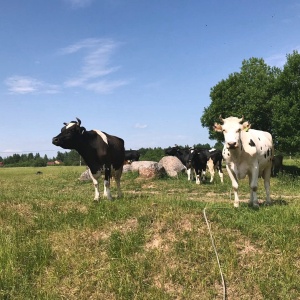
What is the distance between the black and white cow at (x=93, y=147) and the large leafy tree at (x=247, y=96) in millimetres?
21433

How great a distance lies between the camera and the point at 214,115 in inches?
1375

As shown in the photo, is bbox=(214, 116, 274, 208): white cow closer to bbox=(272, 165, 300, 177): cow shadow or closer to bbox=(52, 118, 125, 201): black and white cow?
bbox=(52, 118, 125, 201): black and white cow

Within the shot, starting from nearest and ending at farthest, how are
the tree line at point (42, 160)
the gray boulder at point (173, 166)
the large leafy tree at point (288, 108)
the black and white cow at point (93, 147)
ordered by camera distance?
the black and white cow at point (93, 147), the gray boulder at point (173, 166), the large leafy tree at point (288, 108), the tree line at point (42, 160)

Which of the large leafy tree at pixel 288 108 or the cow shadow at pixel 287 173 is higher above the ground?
the large leafy tree at pixel 288 108

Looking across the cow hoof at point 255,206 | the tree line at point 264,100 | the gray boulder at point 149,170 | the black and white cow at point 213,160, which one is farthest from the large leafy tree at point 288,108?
the cow hoof at point 255,206

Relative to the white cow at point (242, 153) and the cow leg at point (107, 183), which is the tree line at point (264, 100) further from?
the cow leg at point (107, 183)

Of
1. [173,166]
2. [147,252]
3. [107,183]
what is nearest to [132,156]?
[173,166]

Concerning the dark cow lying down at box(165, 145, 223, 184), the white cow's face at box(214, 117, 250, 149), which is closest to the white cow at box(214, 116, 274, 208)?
the white cow's face at box(214, 117, 250, 149)

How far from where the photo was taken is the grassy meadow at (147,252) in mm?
6547

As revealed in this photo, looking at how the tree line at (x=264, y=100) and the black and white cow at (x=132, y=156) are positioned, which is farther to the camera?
the black and white cow at (x=132, y=156)

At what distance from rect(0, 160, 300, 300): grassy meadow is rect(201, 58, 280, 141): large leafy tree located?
75.5 ft

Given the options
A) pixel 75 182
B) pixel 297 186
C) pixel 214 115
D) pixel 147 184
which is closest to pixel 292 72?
pixel 214 115

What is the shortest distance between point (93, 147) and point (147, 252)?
204 inches

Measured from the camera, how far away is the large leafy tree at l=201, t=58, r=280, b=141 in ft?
102
